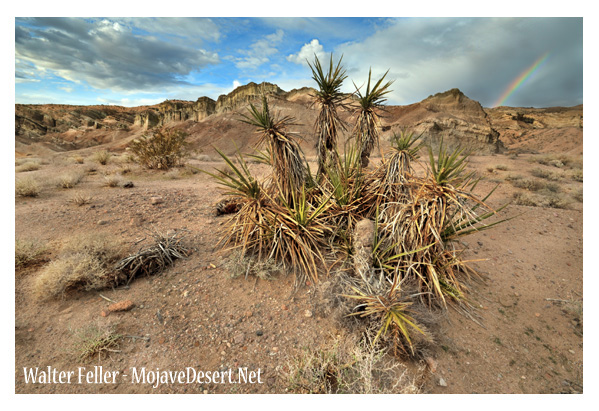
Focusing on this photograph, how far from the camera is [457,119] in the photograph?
1888 centimetres

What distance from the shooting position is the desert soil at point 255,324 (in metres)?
2.47

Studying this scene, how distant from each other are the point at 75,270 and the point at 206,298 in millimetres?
1660

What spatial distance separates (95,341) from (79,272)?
113 centimetres

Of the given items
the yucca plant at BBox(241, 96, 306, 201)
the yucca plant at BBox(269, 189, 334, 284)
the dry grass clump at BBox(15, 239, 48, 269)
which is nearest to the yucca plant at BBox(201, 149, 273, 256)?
the yucca plant at BBox(269, 189, 334, 284)

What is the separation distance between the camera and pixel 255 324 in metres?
2.94

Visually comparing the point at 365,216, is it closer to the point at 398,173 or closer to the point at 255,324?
the point at 398,173

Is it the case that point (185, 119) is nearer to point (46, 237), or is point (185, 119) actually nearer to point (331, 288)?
point (46, 237)

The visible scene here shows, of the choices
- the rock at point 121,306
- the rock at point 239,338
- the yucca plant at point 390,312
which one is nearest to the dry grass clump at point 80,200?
the rock at point 121,306

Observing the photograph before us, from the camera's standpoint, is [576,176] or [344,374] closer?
[344,374]

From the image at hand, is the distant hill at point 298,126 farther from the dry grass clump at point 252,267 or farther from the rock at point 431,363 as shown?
the rock at point 431,363

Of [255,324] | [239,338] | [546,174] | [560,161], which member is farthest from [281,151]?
[560,161]

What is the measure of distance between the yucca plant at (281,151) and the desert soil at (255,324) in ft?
4.72

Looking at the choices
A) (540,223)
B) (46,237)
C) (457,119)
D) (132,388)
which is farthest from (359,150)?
(457,119)

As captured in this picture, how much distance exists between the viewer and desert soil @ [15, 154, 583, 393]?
8.09 feet
